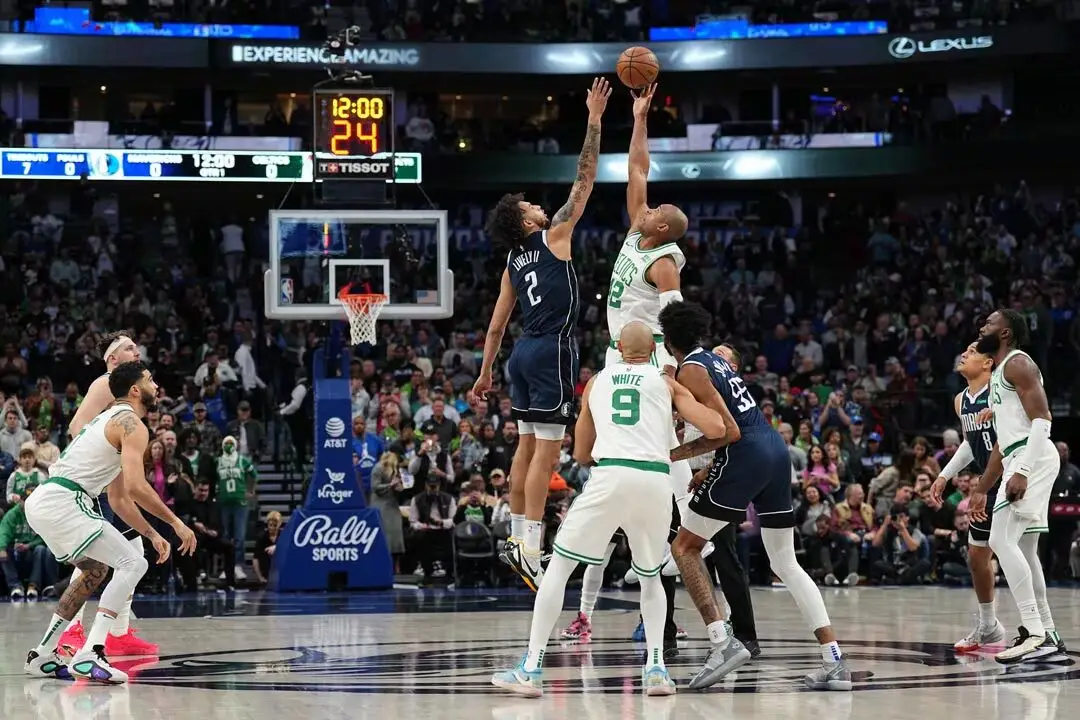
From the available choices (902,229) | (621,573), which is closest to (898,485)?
(621,573)

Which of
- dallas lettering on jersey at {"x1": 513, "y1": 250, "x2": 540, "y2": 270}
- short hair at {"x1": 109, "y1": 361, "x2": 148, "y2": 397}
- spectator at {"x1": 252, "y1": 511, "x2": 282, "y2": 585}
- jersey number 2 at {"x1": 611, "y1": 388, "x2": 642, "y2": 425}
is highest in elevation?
dallas lettering on jersey at {"x1": 513, "y1": 250, "x2": 540, "y2": 270}

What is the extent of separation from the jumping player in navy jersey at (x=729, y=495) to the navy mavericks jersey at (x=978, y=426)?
2.26 metres

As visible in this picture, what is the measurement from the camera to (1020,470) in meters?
9.71

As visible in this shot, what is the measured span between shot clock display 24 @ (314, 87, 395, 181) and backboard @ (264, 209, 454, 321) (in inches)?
22.6

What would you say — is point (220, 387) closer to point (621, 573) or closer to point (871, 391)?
point (621, 573)

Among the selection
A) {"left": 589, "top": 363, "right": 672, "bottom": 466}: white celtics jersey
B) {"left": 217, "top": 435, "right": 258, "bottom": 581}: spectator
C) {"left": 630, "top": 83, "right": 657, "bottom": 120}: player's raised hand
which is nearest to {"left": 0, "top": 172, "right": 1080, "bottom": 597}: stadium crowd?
{"left": 217, "top": 435, "right": 258, "bottom": 581}: spectator

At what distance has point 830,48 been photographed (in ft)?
108

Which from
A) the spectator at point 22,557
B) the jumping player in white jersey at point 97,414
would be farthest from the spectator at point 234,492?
the jumping player in white jersey at point 97,414

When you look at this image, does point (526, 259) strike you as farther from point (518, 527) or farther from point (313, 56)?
point (313, 56)

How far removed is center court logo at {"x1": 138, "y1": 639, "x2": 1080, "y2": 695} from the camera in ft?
28.6

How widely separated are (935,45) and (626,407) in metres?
26.6

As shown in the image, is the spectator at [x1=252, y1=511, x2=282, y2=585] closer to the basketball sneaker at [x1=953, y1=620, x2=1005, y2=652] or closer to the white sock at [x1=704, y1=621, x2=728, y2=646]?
the basketball sneaker at [x1=953, y1=620, x2=1005, y2=652]

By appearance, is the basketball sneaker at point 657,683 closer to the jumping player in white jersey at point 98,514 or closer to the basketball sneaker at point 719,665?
the basketball sneaker at point 719,665

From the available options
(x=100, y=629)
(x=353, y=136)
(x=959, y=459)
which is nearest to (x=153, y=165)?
(x=353, y=136)
